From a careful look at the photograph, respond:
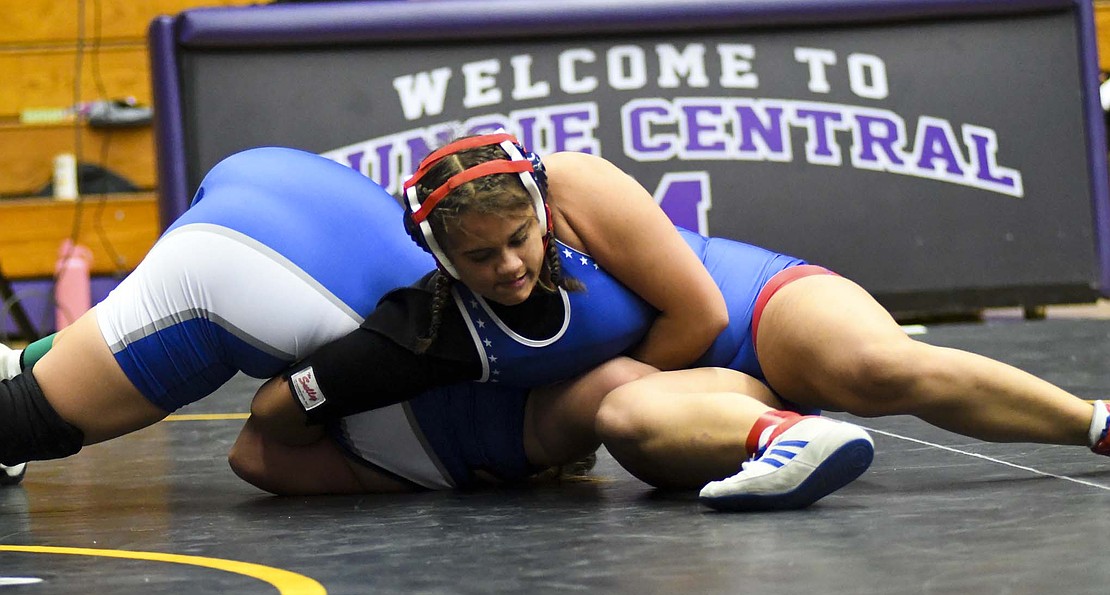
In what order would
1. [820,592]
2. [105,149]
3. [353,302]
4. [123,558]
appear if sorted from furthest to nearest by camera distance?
[105,149], [353,302], [123,558], [820,592]

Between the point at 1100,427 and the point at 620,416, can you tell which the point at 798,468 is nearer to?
the point at 620,416

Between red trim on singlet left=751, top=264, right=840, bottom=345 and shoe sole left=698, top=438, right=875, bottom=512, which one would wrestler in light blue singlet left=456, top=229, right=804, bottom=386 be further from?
shoe sole left=698, top=438, right=875, bottom=512

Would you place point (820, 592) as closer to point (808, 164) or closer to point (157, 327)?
point (157, 327)

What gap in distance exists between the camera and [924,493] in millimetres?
1842

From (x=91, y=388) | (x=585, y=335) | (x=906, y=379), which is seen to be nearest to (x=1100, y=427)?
(x=906, y=379)

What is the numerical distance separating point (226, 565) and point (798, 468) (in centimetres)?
65

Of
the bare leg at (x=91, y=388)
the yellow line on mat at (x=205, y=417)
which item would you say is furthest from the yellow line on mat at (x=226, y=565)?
the yellow line on mat at (x=205, y=417)

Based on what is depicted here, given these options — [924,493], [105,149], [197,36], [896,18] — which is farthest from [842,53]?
[105,149]

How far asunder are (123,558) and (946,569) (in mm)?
897

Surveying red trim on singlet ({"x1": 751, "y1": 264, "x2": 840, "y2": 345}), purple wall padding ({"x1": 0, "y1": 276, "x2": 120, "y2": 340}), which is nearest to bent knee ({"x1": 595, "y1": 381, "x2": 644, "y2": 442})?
red trim on singlet ({"x1": 751, "y1": 264, "x2": 840, "y2": 345})

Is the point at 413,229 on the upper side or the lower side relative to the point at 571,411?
upper

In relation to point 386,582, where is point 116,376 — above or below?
above

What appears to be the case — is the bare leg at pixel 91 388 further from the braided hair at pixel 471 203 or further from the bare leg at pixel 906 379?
the bare leg at pixel 906 379

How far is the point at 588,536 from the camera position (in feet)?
5.35
